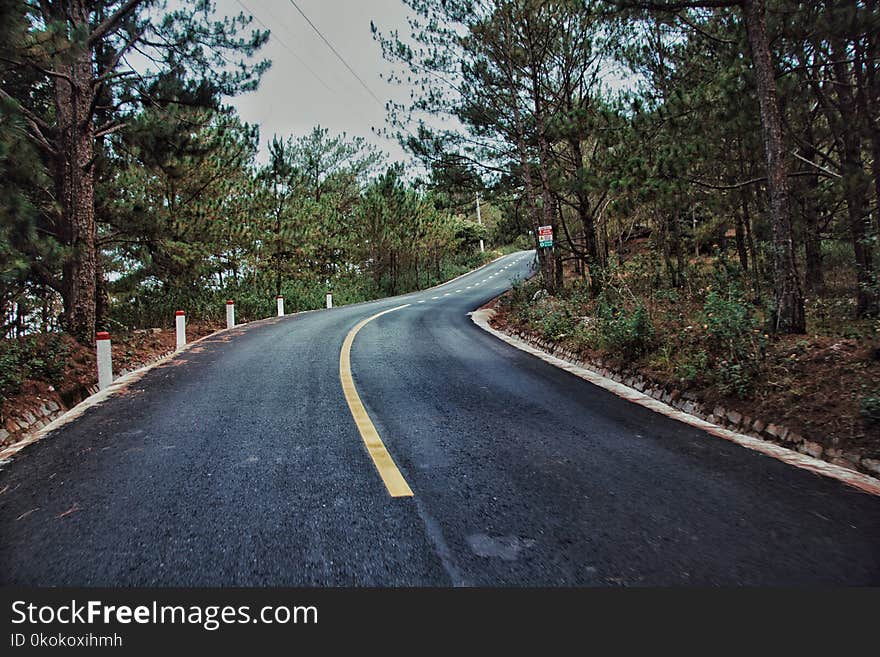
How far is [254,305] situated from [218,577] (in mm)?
17856

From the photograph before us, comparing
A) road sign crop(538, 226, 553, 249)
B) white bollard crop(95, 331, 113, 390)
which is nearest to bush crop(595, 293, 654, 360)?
road sign crop(538, 226, 553, 249)

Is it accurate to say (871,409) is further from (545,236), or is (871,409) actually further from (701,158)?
(545,236)

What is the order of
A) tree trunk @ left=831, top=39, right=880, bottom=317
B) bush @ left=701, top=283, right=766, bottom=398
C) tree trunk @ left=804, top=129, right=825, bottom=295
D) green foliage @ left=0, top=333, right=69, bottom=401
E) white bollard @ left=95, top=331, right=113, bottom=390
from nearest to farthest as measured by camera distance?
1. bush @ left=701, top=283, right=766, bottom=398
2. green foliage @ left=0, top=333, right=69, bottom=401
3. white bollard @ left=95, top=331, right=113, bottom=390
4. tree trunk @ left=831, top=39, right=880, bottom=317
5. tree trunk @ left=804, top=129, right=825, bottom=295

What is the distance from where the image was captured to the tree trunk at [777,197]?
234 inches

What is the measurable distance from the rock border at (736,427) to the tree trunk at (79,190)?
325 inches

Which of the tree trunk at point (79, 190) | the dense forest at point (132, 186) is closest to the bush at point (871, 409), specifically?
the dense forest at point (132, 186)

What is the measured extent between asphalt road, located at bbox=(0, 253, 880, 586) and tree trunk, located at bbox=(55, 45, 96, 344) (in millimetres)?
4133

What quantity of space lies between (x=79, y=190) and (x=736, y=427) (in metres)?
10.6

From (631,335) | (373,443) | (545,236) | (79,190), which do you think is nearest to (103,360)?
(79,190)

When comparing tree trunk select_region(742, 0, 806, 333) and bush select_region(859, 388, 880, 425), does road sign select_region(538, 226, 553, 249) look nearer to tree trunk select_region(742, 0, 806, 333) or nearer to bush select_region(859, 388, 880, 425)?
tree trunk select_region(742, 0, 806, 333)

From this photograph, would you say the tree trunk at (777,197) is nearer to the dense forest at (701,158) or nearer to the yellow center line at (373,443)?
the dense forest at (701,158)

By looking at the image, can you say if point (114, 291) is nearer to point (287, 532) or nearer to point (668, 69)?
point (287, 532)

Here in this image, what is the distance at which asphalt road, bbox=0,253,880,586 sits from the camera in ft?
7.09

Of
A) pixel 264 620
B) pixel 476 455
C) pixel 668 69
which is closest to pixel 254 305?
pixel 668 69
